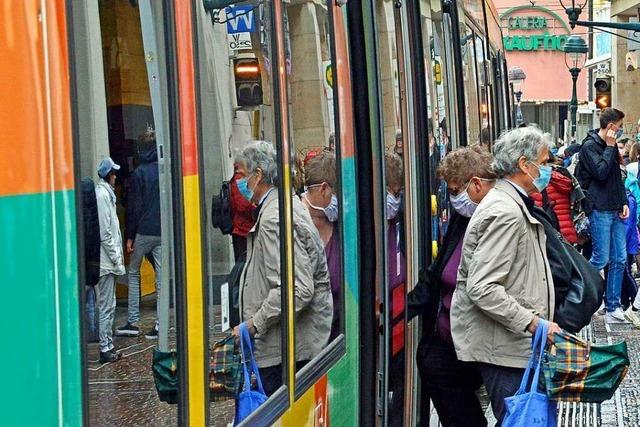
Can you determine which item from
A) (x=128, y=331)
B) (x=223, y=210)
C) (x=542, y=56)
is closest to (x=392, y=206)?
(x=223, y=210)

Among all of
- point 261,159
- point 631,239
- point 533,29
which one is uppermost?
point 533,29

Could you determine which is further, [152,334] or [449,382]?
[449,382]

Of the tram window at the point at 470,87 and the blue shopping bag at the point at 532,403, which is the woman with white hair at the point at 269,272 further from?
the tram window at the point at 470,87

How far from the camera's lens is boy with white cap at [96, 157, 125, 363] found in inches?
82.4

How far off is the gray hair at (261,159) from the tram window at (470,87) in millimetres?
5207

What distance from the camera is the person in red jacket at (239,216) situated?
2.81 meters

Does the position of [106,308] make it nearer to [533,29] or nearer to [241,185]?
[241,185]

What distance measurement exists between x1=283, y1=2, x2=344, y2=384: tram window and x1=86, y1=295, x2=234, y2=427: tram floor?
1.07 metres

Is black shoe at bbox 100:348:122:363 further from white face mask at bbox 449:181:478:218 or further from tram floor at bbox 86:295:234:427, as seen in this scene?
white face mask at bbox 449:181:478:218

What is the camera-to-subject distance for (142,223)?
231 centimetres

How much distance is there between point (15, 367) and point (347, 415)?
2713 millimetres

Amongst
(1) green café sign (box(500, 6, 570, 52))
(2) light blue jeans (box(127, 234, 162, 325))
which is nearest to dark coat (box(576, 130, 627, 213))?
(2) light blue jeans (box(127, 234, 162, 325))

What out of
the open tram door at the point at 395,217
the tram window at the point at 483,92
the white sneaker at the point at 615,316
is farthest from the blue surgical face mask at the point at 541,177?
the white sneaker at the point at 615,316

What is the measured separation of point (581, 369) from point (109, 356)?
335 cm
